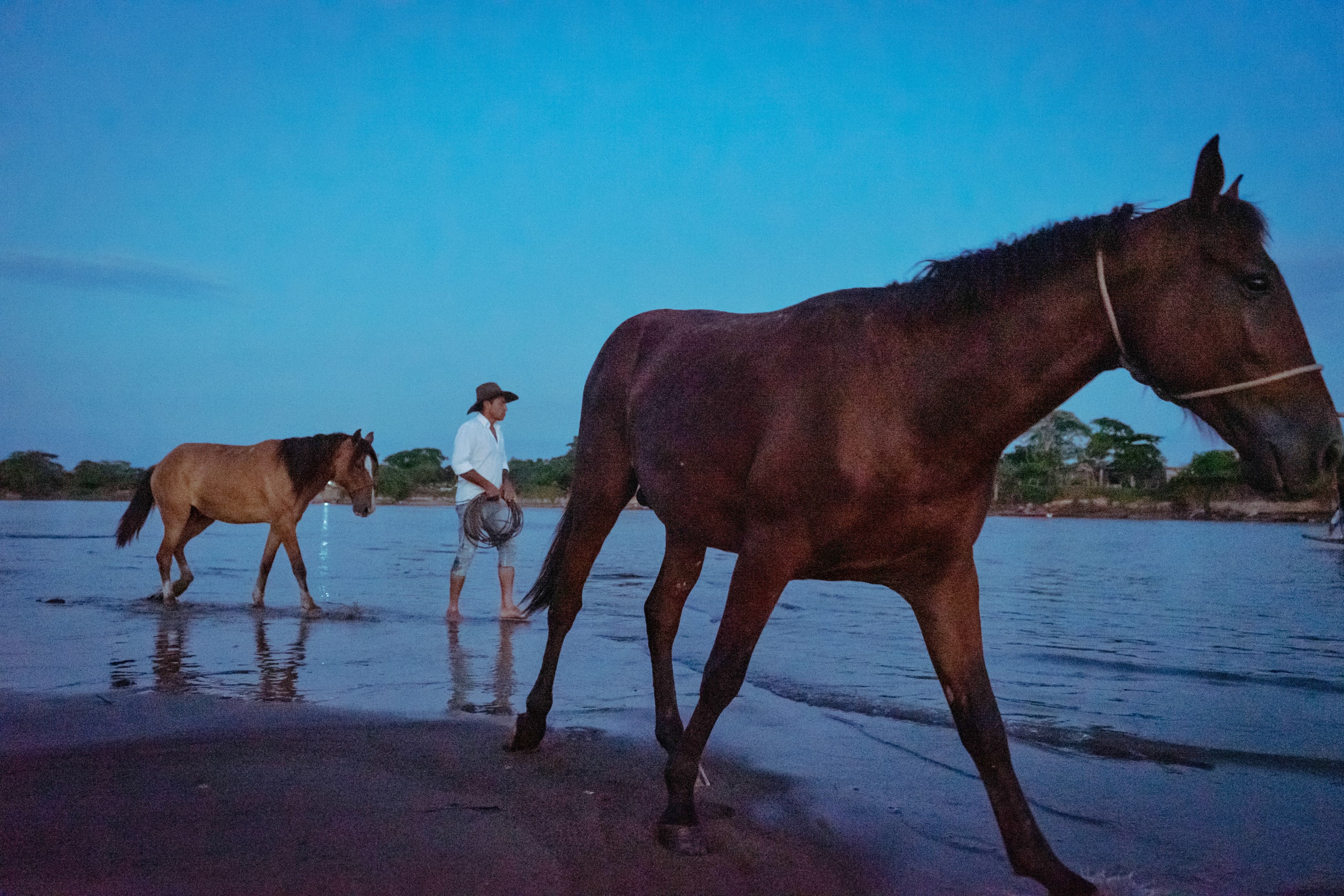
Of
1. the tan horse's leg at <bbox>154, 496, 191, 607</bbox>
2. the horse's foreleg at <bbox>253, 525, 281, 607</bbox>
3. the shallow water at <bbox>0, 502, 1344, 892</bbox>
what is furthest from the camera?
the tan horse's leg at <bbox>154, 496, 191, 607</bbox>

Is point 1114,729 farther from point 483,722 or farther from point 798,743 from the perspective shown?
point 483,722

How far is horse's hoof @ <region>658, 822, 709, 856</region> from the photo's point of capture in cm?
265

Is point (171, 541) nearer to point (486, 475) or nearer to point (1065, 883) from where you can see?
point (486, 475)

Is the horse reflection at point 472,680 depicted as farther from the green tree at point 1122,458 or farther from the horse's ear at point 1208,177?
the green tree at point 1122,458

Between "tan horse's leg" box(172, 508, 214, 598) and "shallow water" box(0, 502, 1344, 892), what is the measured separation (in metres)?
0.27

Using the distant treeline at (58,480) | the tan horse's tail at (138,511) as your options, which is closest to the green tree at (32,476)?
the distant treeline at (58,480)

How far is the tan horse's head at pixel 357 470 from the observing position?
10289 millimetres

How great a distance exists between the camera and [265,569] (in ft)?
29.5

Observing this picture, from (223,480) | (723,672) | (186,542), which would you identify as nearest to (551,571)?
(723,672)

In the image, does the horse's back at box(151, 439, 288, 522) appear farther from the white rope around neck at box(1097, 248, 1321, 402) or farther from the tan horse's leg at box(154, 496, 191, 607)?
the white rope around neck at box(1097, 248, 1321, 402)

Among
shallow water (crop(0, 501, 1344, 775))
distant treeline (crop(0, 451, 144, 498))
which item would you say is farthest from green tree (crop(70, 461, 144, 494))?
shallow water (crop(0, 501, 1344, 775))

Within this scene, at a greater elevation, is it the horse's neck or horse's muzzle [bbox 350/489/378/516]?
the horse's neck

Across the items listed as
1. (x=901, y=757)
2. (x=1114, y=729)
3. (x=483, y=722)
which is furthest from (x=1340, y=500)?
(x=483, y=722)

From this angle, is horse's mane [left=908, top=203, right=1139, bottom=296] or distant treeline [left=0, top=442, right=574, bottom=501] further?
distant treeline [left=0, top=442, right=574, bottom=501]
